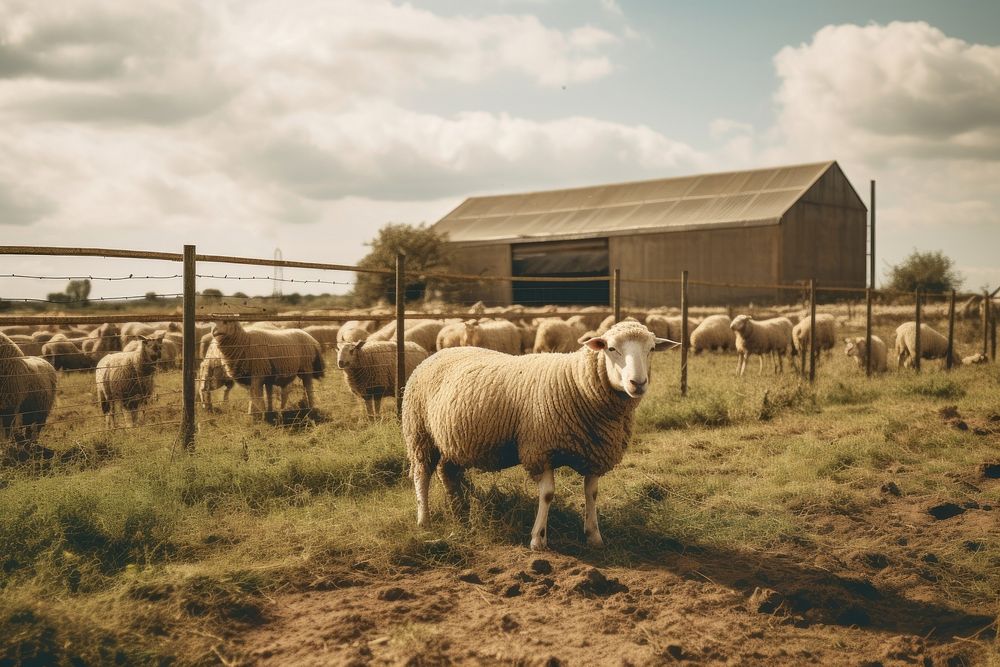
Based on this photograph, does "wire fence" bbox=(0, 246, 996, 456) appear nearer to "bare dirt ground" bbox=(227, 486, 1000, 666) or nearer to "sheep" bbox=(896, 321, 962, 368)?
"sheep" bbox=(896, 321, 962, 368)

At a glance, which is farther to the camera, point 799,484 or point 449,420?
point 799,484

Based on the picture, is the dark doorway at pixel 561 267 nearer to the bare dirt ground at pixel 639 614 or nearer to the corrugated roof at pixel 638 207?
the corrugated roof at pixel 638 207

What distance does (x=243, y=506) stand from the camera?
5.48 meters

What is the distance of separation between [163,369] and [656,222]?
2464cm

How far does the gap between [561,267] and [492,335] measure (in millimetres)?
21475

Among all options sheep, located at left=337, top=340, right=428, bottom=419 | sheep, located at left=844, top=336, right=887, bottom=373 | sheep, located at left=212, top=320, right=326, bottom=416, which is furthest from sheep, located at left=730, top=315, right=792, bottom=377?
sheep, located at left=212, top=320, right=326, bottom=416

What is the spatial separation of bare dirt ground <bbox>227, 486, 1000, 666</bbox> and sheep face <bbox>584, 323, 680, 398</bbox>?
3.91ft

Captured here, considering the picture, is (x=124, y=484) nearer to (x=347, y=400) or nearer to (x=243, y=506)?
(x=243, y=506)

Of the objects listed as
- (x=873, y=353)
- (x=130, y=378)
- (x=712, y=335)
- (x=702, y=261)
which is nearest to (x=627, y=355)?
(x=130, y=378)

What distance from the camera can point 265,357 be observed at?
998cm

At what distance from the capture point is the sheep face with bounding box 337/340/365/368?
9.64 m

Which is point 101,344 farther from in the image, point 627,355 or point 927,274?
point 927,274

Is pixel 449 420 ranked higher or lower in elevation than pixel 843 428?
higher

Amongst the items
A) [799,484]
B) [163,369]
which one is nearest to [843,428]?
[799,484]
